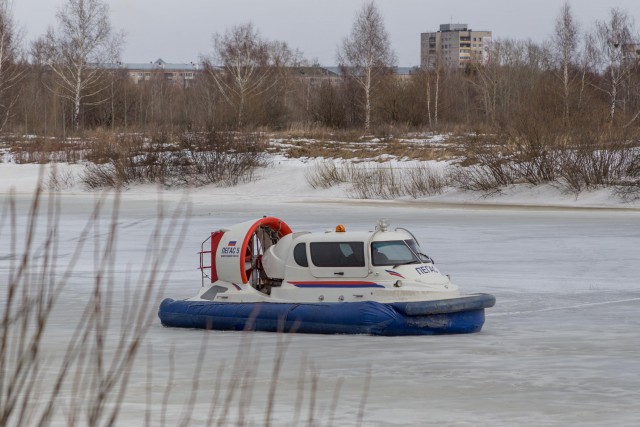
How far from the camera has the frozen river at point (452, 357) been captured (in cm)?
721

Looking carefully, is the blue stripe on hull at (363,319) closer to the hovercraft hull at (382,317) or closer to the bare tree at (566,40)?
the hovercraft hull at (382,317)

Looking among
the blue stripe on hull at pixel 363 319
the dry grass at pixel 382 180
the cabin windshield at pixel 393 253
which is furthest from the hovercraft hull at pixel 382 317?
the dry grass at pixel 382 180

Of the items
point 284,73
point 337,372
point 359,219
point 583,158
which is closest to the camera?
point 337,372

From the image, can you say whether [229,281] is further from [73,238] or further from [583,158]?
[583,158]

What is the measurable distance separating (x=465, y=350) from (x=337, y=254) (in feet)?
6.76

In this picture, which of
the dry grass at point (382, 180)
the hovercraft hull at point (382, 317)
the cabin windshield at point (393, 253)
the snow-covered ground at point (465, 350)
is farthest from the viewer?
the dry grass at point (382, 180)

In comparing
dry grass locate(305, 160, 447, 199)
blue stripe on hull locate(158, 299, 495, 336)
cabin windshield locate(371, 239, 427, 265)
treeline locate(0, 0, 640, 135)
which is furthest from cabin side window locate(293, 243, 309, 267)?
treeline locate(0, 0, 640, 135)

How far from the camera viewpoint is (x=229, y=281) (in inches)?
473

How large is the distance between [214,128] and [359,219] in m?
19.5

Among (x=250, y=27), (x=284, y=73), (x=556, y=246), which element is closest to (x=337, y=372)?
(x=556, y=246)

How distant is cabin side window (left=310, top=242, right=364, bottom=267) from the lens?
11.5 metres

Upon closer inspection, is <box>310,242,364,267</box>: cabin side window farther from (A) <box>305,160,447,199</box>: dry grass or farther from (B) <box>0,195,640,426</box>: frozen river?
(A) <box>305,160,447,199</box>: dry grass

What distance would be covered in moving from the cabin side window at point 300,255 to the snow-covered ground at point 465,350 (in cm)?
86

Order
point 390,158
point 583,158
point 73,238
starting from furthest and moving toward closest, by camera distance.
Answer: point 390,158
point 583,158
point 73,238
